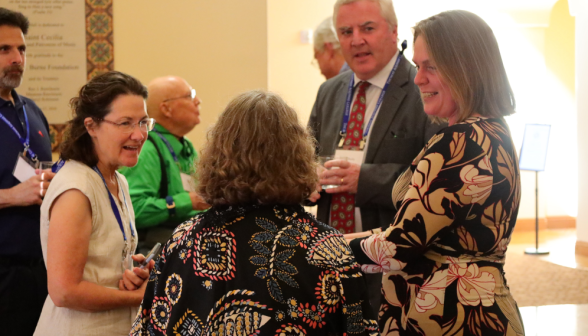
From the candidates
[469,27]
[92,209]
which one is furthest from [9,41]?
[469,27]

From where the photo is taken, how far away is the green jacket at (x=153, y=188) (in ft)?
9.09

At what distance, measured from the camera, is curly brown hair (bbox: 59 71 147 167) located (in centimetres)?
187

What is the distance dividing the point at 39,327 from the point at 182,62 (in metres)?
2.74

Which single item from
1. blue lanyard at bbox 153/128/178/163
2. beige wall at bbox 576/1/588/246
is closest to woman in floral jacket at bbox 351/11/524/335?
blue lanyard at bbox 153/128/178/163

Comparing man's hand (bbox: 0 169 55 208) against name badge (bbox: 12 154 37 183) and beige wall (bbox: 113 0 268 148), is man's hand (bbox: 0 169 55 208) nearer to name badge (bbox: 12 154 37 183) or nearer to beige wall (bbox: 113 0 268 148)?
name badge (bbox: 12 154 37 183)

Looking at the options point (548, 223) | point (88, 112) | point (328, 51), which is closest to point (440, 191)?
point (88, 112)

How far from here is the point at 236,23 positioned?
4.18m

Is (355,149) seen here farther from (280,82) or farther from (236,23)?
(280,82)

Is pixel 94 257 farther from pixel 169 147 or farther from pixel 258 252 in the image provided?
pixel 169 147

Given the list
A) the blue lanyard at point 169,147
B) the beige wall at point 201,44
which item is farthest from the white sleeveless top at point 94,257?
the beige wall at point 201,44

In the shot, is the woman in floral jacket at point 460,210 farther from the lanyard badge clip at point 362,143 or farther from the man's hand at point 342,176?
the lanyard badge clip at point 362,143

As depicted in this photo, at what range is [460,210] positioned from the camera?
4.56 ft

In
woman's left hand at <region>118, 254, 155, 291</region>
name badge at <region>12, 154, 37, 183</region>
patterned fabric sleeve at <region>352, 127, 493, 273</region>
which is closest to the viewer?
patterned fabric sleeve at <region>352, 127, 493, 273</region>

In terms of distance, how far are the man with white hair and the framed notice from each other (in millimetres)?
5399
